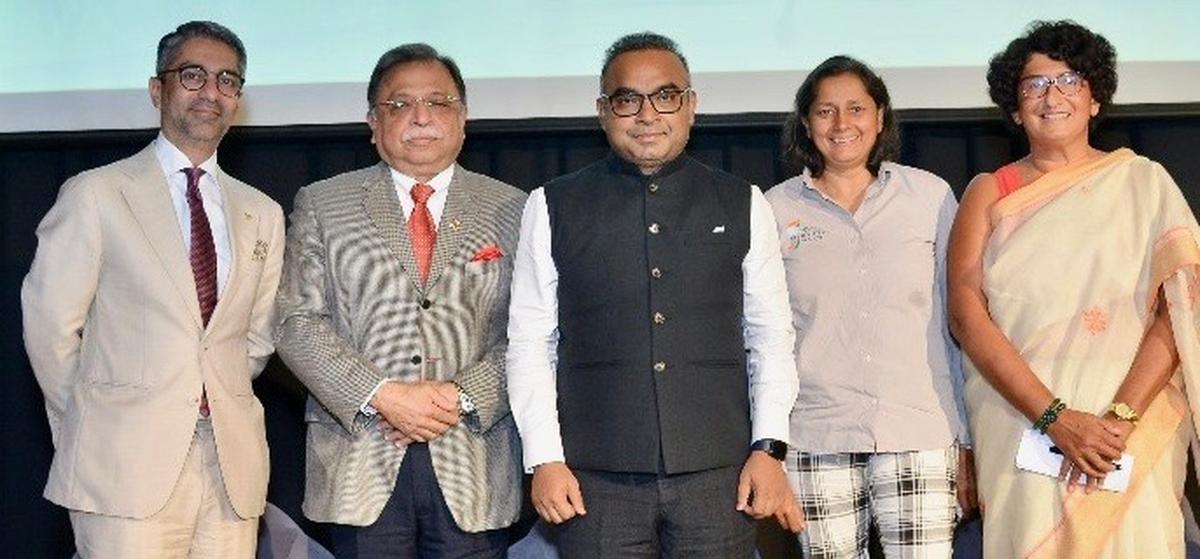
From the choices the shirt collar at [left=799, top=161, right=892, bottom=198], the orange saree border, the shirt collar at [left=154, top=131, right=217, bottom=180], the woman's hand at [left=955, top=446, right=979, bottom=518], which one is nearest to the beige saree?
the orange saree border

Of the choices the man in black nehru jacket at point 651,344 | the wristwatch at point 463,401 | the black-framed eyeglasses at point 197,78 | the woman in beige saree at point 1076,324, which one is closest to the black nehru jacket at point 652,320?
the man in black nehru jacket at point 651,344

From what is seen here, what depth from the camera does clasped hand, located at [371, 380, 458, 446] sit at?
7.78ft

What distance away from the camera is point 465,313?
248 cm

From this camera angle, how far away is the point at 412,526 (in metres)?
2.42

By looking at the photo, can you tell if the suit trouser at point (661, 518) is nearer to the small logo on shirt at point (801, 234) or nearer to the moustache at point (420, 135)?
the small logo on shirt at point (801, 234)

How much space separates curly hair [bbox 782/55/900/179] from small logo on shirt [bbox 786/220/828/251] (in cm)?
12

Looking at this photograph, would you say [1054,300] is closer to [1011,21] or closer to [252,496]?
[1011,21]

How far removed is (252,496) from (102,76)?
143 cm

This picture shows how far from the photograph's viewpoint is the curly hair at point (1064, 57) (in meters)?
2.57

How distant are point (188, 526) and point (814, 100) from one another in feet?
4.36

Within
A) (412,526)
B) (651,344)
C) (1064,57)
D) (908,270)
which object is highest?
(1064,57)

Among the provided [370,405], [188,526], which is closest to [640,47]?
[370,405]

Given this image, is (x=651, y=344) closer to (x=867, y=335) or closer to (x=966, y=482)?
(x=867, y=335)

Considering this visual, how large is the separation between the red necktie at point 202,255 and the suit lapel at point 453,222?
40cm
